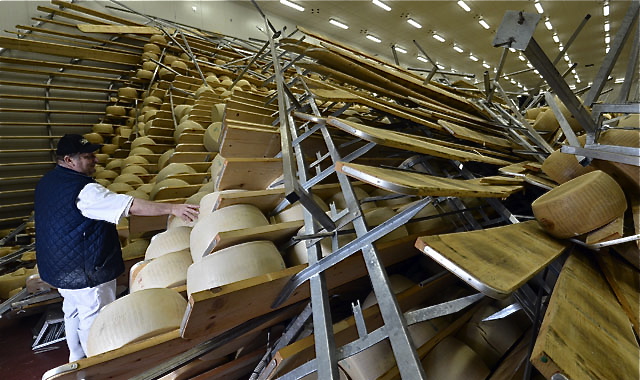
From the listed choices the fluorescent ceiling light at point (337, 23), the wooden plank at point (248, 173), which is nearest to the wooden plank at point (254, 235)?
the wooden plank at point (248, 173)

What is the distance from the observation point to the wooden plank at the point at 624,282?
2.91ft

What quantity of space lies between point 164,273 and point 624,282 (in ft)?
5.98

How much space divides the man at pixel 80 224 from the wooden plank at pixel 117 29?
567cm

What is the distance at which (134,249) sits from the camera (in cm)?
246

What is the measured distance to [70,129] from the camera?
618 centimetres

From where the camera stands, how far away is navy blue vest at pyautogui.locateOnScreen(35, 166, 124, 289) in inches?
77.9

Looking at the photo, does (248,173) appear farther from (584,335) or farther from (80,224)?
(584,335)

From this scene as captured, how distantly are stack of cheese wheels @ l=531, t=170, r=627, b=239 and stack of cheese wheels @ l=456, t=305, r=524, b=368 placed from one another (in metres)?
0.60

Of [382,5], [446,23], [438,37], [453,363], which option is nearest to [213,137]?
[453,363]

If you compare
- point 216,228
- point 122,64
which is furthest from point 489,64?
point 216,228

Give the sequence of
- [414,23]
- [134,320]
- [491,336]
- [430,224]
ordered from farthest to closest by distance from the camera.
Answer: [414,23] → [430,224] → [491,336] → [134,320]

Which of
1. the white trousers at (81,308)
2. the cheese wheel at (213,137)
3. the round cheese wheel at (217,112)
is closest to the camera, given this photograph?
the white trousers at (81,308)

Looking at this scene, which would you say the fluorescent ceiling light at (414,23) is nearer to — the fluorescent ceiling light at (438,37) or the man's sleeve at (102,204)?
the fluorescent ceiling light at (438,37)

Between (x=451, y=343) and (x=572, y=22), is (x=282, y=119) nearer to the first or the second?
(x=451, y=343)
